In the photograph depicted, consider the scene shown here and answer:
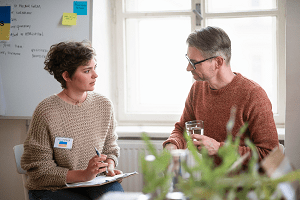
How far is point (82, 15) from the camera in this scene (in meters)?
2.25

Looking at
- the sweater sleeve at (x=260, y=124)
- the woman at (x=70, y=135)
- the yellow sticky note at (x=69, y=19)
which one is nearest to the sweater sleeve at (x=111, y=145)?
the woman at (x=70, y=135)

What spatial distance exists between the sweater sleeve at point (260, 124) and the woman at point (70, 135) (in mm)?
749

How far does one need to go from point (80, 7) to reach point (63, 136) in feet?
3.62

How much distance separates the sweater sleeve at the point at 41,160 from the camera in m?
1.52

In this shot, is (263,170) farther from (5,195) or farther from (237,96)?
(5,195)

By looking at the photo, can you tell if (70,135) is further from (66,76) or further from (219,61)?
(219,61)

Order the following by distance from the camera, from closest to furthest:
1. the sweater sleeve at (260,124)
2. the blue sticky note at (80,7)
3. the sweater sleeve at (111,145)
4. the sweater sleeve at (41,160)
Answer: the sweater sleeve at (260,124) → the sweater sleeve at (41,160) → the sweater sleeve at (111,145) → the blue sticky note at (80,7)

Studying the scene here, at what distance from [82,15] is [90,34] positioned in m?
0.16

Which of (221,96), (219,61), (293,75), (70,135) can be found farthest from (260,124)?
(70,135)

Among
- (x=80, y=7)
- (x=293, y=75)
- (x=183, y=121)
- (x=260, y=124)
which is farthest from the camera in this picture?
(x=80, y=7)

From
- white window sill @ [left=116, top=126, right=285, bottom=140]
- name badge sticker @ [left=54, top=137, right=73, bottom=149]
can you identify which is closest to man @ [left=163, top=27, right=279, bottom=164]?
name badge sticker @ [left=54, top=137, right=73, bottom=149]

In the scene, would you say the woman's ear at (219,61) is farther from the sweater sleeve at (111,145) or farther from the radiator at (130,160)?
the radiator at (130,160)

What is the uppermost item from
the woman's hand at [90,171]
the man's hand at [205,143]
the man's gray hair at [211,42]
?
the man's gray hair at [211,42]

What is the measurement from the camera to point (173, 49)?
266 centimetres
